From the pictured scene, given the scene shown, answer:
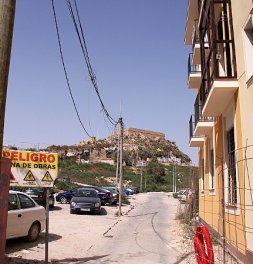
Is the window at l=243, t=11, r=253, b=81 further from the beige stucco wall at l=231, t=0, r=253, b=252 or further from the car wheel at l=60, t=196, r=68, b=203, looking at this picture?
the car wheel at l=60, t=196, r=68, b=203

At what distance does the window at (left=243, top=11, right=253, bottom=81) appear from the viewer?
8.35m

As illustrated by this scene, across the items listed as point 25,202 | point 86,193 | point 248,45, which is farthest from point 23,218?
point 86,193

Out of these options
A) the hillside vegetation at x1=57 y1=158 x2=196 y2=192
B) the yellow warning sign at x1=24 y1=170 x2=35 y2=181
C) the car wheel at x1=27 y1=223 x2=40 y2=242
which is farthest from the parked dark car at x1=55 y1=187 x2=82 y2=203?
the hillside vegetation at x1=57 y1=158 x2=196 y2=192

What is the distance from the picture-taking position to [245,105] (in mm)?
8516

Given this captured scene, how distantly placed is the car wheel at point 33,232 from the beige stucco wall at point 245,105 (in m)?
6.44

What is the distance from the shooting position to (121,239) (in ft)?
44.2

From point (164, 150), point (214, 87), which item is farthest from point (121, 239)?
point (164, 150)

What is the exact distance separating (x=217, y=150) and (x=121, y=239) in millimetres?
4573

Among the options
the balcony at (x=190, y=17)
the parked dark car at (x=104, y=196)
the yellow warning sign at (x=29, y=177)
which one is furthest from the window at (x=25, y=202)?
the parked dark car at (x=104, y=196)

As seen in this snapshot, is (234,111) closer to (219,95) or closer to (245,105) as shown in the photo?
(219,95)

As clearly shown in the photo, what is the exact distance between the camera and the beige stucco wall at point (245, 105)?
26.6ft

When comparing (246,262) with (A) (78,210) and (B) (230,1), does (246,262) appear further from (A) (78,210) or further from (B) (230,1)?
(A) (78,210)

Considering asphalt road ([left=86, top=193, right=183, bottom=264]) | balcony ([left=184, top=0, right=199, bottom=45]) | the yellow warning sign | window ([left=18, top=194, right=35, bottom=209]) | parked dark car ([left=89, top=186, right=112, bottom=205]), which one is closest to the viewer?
the yellow warning sign

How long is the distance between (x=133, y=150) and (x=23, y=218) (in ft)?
368
